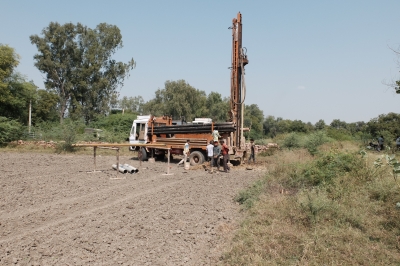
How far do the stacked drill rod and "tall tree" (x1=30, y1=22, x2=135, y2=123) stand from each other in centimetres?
2658

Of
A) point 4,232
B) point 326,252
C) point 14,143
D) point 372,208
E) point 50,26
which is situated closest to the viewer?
point 326,252

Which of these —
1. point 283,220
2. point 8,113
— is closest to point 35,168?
point 283,220

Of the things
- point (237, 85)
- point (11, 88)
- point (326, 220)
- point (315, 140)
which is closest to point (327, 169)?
point (326, 220)

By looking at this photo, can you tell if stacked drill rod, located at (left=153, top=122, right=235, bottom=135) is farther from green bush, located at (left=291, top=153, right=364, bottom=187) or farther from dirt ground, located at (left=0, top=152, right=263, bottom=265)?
green bush, located at (left=291, top=153, right=364, bottom=187)

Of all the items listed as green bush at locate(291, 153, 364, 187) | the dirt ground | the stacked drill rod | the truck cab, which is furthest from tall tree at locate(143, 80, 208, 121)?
green bush at locate(291, 153, 364, 187)

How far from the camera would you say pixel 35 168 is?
51.4 ft

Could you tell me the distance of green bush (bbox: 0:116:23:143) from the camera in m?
27.8

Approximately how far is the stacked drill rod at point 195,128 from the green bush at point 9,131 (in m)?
15.0

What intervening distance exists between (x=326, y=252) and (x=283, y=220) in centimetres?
154

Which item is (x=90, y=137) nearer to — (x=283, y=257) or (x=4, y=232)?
(x=4, y=232)

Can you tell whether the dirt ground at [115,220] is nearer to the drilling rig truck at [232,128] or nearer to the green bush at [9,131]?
the drilling rig truck at [232,128]

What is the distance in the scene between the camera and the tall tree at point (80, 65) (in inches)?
1676

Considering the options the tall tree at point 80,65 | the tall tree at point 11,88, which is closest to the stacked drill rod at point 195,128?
the tall tree at point 11,88

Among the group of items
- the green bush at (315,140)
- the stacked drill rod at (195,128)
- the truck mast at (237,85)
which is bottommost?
the green bush at (315,140)
